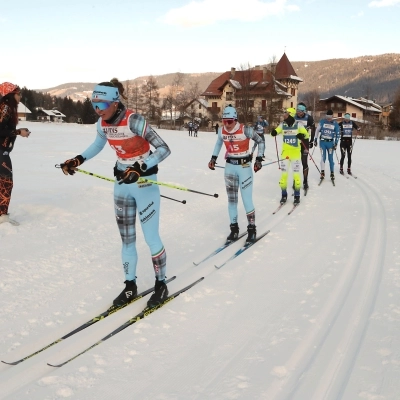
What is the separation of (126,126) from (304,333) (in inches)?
99.8

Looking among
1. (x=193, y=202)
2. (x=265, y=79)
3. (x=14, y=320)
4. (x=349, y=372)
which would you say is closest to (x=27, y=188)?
(x=193, y=202)

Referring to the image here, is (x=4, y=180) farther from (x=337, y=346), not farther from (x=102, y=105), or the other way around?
(x=337, y=346)

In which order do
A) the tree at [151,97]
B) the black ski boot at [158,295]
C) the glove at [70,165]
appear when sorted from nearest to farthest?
the black ski boot at [158,295], the glove at [70,165], the tree at [151,97]

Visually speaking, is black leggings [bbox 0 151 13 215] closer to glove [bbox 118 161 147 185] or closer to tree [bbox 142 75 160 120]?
glove [bbox 118 161 147 185]

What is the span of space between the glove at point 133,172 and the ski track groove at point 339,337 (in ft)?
6.68

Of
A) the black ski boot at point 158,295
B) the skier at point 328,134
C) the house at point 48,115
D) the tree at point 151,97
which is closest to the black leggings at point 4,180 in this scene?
the black ski boot at point 158,295

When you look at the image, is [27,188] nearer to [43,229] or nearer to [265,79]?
[43,229]

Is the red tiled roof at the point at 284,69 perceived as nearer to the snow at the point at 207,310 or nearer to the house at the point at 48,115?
the snow at the point at 207,310

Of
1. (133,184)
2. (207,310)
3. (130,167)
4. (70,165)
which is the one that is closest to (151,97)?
(70,165)

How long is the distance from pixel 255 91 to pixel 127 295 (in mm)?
64316

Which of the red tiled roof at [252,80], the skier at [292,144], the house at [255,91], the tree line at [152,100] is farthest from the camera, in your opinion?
the tree line at [152,100]

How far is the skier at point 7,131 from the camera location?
18.2 feet

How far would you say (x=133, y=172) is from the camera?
3590 mm

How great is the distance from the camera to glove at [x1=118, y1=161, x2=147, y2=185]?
3.58 m
